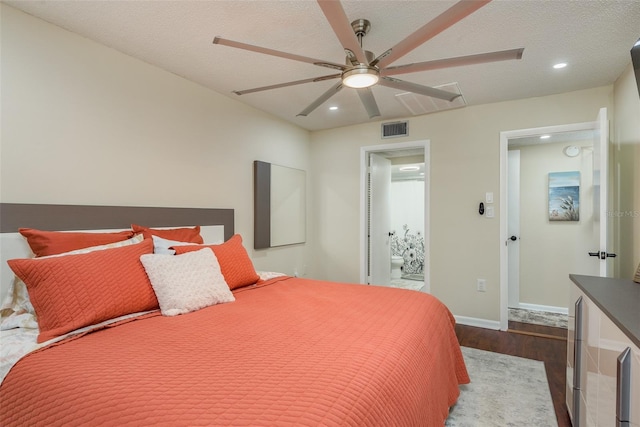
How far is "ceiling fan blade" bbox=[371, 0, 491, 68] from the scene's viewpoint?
1.22 m

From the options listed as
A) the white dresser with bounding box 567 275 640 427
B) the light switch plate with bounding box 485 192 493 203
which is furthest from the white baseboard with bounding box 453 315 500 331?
the white dresser with bounding box 567 275 640 427

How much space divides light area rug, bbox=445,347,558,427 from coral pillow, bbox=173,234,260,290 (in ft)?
5.14

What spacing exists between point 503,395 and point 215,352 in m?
2.02

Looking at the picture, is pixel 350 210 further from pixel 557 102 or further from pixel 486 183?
pixel 557 102

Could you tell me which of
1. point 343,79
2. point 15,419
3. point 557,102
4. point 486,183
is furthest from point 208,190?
point 557,102

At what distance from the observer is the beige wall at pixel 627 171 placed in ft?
7.82

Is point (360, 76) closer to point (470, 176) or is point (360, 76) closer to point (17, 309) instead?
point (17, 309)

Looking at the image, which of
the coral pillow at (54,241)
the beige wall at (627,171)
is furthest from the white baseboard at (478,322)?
the coral pillow at (54,241)

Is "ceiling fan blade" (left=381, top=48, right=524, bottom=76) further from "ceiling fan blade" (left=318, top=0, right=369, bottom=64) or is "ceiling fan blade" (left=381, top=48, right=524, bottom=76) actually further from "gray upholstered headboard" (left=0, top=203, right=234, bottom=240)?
"gray upholstered headboard" (left=0, top=203, right=234, bottom=240)

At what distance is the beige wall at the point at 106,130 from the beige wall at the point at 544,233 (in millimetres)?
3677

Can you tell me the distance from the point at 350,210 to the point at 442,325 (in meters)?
2.54

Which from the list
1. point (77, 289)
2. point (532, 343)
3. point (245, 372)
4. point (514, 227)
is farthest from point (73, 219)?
point (514, 227)

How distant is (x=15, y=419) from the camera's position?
3.57 feet

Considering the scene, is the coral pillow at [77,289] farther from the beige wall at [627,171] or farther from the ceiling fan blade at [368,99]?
the beige wall at [627,171]
